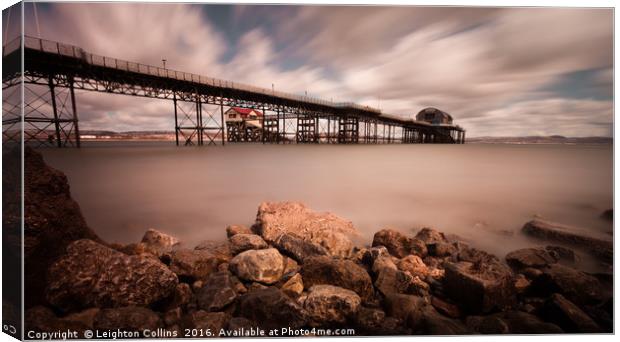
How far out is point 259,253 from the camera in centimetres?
244

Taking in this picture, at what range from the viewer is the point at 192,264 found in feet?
7.92

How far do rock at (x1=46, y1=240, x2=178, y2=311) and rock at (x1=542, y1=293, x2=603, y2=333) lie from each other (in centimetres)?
327

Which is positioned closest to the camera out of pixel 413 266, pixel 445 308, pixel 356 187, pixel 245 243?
pixel 445 308

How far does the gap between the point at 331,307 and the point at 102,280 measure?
190 centimetres

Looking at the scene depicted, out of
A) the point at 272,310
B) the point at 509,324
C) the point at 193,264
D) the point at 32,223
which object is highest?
the point at 32,223

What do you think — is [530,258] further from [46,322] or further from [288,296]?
[46,322]

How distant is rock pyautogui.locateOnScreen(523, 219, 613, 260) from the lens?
2832 mm

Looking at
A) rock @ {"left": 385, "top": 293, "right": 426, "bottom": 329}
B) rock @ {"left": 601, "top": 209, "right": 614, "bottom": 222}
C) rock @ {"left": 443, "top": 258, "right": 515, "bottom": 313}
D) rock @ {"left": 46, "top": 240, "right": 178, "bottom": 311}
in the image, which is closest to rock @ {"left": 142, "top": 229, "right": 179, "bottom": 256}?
rock @ {"left": 46, "top": 240, "right": 178, "bottom": 311}

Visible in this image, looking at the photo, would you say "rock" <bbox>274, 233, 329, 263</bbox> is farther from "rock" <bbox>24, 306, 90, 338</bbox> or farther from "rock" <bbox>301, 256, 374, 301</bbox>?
"rock" <bbox>24, 306, 90, 338</bbox>

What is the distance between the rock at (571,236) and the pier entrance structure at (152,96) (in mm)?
1530

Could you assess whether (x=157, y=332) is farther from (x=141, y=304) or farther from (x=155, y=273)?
(x=155, y=273)

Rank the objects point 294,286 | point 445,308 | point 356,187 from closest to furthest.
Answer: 1. point 445,308
2. point 294,286
3. point 356,187

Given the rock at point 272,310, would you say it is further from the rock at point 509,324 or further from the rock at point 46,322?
the rock at point 509,324

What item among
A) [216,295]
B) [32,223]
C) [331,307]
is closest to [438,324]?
[331,307]
